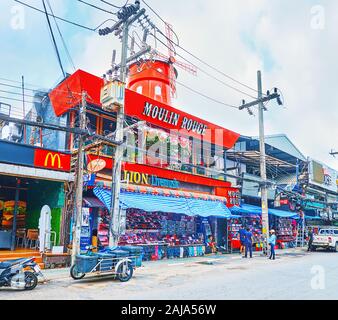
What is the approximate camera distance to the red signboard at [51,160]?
50.0 feet

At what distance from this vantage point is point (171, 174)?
21500 millimetres

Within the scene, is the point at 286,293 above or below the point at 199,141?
below

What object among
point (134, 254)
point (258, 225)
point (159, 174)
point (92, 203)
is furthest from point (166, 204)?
point (258, 225)

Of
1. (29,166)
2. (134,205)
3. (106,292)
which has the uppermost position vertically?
(29,166)

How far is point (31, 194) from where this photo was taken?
1856 centimetres

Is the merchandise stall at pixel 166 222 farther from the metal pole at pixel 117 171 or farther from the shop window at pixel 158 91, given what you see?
the shop window at pixel 158 91

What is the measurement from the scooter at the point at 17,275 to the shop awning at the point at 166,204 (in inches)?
238

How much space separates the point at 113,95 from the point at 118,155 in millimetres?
2558

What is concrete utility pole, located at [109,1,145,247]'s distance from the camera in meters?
13.9

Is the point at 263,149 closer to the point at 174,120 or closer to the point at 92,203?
the point at 174,120

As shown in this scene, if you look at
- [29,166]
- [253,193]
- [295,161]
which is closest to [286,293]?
[29,166]

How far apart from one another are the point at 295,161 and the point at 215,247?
56.9 ft

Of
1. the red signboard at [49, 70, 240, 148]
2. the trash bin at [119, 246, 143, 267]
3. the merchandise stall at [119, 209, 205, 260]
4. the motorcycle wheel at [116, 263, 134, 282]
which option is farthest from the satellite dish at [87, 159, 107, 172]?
the motorcycle wheel at [116, 263, 134, 282]

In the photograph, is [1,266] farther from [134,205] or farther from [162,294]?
[134,205]
